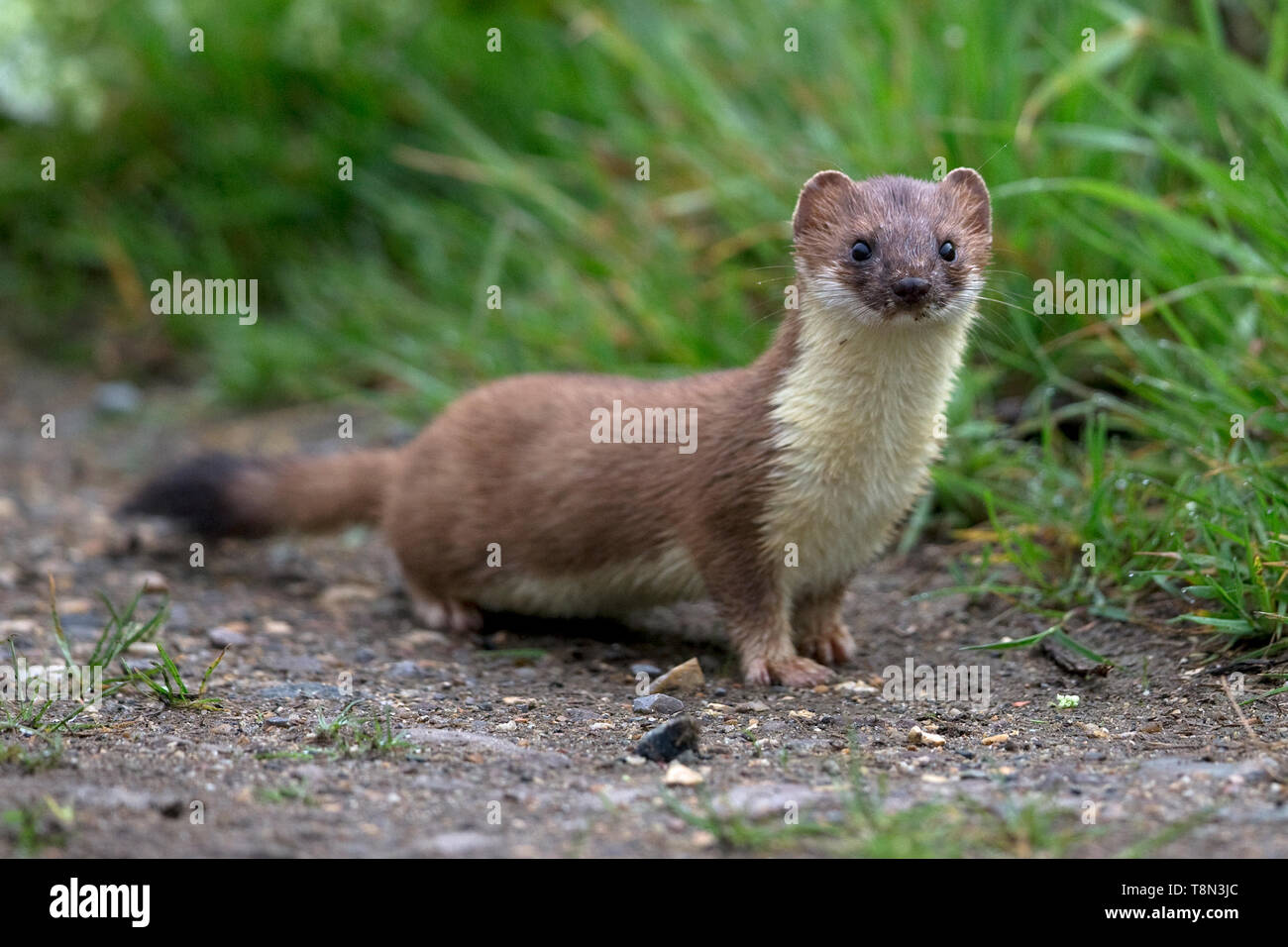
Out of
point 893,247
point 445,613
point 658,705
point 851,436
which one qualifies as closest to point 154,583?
point 445,613

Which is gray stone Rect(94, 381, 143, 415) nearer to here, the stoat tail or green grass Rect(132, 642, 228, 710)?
the stoat tail

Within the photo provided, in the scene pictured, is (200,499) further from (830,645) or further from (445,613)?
(830,645)

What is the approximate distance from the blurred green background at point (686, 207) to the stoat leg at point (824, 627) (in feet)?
1.60

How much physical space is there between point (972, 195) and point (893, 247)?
19.2 inches

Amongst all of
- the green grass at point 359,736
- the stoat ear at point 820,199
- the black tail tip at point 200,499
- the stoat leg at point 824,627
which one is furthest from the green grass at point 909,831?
the black tail tip at point 200,499

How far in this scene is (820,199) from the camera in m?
4.07

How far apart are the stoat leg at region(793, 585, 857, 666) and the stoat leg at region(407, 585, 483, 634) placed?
1.15m

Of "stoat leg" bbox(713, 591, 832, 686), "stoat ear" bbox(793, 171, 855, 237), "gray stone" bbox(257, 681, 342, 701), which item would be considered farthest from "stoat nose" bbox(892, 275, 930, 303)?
"gray stone" bbox(257, 681, 342, 701)

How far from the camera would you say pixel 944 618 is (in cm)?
462

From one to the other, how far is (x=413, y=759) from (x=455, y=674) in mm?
994

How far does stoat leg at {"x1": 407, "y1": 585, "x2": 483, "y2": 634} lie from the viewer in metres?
4.84

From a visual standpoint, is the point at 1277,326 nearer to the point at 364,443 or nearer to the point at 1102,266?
the point at 1102,266
